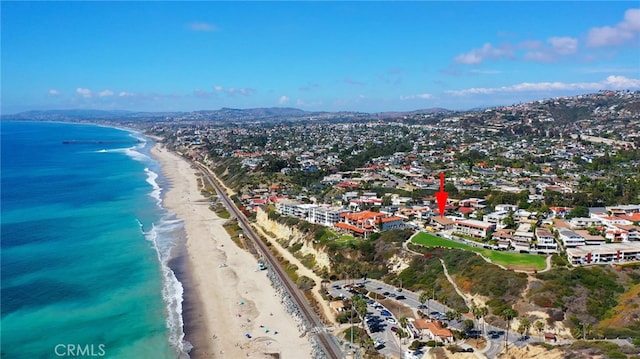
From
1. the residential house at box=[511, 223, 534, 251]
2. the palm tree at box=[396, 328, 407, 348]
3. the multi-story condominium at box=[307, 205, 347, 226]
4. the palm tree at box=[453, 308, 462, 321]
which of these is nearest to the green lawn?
the residential house at box=[511, 223, 534, 251]

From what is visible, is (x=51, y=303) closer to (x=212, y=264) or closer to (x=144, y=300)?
(x=144, y=300)

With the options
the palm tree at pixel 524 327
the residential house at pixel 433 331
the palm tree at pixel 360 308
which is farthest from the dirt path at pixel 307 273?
the palm tree at pixel 524 327

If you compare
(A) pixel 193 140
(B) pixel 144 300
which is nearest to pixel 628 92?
(A) pixel 193 140

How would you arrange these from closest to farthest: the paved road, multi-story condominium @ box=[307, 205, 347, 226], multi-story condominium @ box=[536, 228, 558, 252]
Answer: the paved road < multi-story condominium @ box=[536, 228, 558, 252] < multi-story condominium @ box=[307, 205, 347, 226]

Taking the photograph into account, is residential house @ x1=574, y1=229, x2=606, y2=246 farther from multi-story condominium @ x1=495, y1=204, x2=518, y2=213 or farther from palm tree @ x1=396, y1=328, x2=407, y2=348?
palm tree @ x1=396, y1=328, x2=407, y2=348

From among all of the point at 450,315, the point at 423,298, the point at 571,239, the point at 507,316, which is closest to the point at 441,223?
the point at 571,239

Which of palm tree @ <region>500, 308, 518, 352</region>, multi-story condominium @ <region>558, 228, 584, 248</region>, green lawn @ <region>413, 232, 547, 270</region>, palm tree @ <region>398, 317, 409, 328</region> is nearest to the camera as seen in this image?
palm tree @ <region>500, 308, 518, 352</region>
